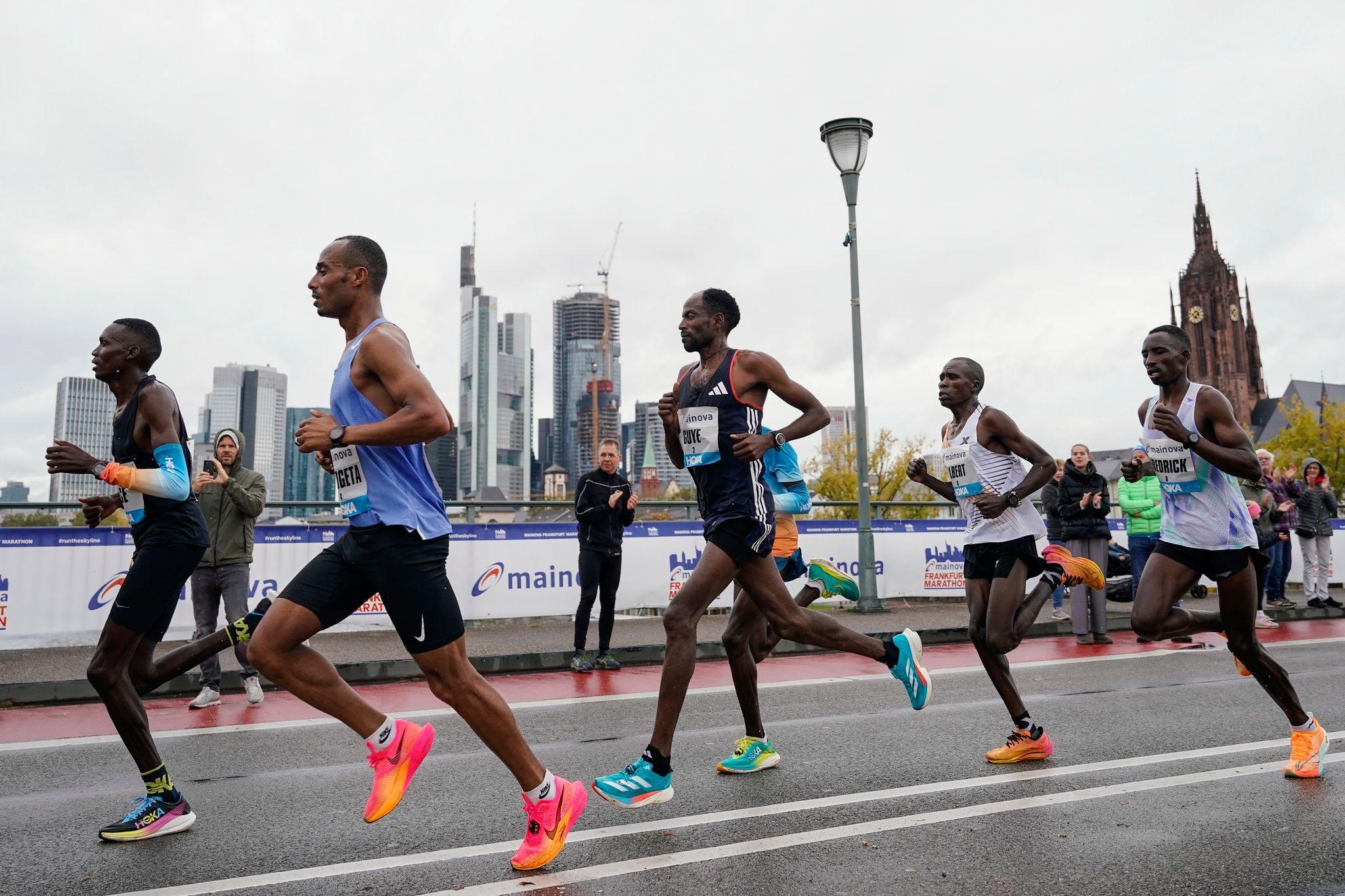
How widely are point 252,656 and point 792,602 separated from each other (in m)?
2.48

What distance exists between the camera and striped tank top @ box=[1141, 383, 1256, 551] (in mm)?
5320

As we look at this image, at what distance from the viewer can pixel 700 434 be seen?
198 inches

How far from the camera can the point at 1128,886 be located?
3.43m

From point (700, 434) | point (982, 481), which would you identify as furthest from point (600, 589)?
point (700, 434)

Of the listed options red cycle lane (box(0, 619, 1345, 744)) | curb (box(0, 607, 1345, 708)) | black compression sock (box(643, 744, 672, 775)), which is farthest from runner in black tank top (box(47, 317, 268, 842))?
curb (box(0, 607, 1345, 708))

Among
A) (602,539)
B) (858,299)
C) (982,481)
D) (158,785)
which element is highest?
(858,299)

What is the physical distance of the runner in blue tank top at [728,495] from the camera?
4.70 meters

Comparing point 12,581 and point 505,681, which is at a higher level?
point 12,581

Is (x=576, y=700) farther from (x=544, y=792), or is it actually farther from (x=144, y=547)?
(x=544, y=792)

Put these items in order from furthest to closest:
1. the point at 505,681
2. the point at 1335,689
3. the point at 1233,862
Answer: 1. the point at 505,681
2. the point at 1335,689
3. the point at 1233,862

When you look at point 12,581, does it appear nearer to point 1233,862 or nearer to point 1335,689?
point 1233,862

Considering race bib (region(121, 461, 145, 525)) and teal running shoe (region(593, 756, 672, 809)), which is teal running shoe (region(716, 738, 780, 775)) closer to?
teal running shoe (region(593, 756, 672, 809))

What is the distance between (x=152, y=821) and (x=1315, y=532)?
15160 millimetres

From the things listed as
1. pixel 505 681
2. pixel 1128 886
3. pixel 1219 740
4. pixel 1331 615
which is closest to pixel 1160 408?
pixel 1219 740
